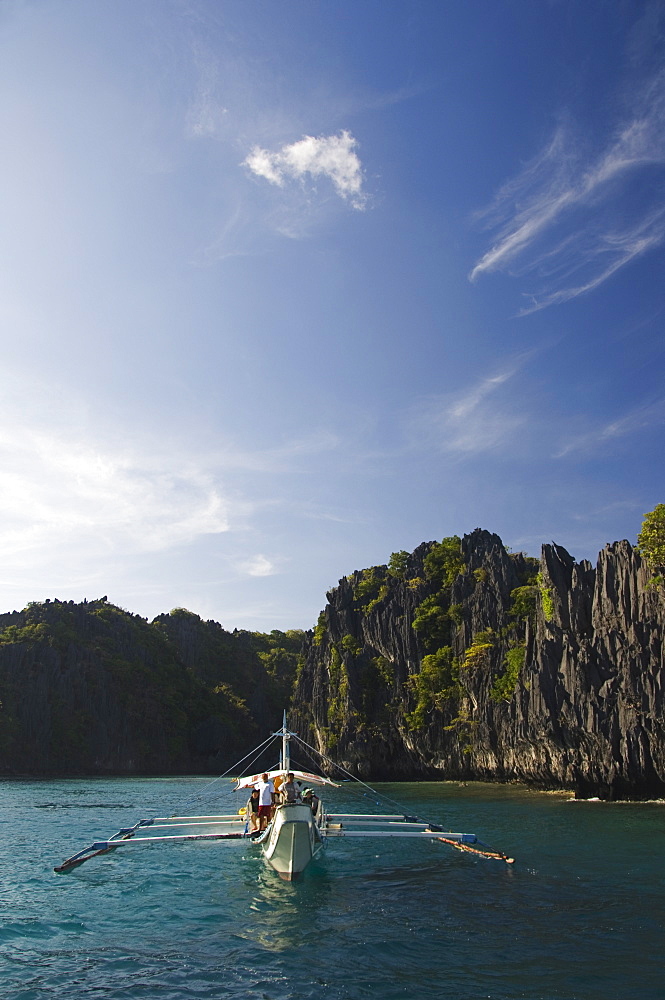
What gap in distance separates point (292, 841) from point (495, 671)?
51.3 meters

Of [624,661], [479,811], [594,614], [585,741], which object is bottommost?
[479,811]

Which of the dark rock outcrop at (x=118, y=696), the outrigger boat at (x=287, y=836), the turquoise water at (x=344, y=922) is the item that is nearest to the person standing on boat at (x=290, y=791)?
the outrigger boat at (x=287, y=836)

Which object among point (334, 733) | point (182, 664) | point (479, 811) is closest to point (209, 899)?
point (479, 811)

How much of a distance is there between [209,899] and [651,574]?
39.8 metres

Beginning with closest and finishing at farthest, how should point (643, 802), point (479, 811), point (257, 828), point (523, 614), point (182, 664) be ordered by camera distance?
1. point (257, 828)
2. point (479, 811)
3. point (643, 802)
4. point (523, 614)
5. point (182, 664)

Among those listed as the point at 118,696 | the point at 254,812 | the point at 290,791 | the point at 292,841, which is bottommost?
the point at 292,841

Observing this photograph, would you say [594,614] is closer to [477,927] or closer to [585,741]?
[585,741]

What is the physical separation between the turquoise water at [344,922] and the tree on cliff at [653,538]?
23876 mm

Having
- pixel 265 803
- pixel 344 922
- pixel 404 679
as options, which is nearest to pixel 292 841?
pixel 344 922

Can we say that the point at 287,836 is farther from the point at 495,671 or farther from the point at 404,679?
the point at 404,679

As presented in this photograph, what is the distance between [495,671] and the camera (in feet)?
218

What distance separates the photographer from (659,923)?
1477 centimetres

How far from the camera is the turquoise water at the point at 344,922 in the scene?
11.4m

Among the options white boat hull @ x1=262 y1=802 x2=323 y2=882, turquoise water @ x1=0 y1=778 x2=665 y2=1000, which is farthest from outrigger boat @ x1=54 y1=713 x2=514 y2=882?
turquoise water @ x1=0 y1=778 x2=665 y2=1000
